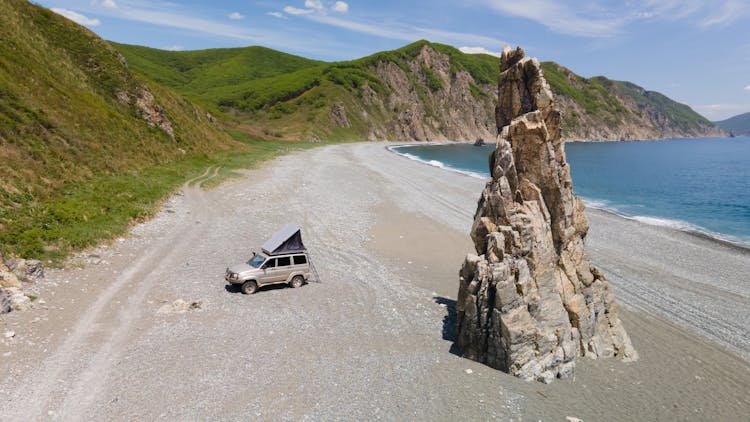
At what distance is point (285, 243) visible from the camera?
76.1 ft

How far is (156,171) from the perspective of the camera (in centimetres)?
4675

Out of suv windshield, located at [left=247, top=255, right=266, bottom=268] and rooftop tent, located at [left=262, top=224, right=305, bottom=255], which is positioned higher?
rooftop tent, located at [left=262, top=224, right=305, bottom=255]

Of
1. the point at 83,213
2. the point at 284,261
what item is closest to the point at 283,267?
the point at 284,261

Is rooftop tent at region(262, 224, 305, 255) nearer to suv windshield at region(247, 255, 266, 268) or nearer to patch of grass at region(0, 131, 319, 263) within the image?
suv windshield at region(247, 255, 266, 268)

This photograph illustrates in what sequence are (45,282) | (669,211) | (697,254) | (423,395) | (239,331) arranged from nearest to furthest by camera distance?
(423,395) < (239,331) < (45,282) < (697,254) < (669,211)

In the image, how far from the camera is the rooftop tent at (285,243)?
22938mm

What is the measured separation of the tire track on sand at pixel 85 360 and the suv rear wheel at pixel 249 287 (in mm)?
4604

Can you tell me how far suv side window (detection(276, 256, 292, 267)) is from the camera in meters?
22.8

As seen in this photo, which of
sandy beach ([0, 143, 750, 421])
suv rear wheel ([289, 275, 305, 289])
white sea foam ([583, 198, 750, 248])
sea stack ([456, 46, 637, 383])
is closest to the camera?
sandy beach ([0, 143, 750, 421])

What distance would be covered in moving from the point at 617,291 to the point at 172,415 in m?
25.2

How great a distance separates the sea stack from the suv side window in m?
9.71

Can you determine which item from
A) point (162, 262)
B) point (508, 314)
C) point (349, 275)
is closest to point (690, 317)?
point (508, 314)

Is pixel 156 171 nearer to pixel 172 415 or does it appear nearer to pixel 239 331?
pixel 239 331

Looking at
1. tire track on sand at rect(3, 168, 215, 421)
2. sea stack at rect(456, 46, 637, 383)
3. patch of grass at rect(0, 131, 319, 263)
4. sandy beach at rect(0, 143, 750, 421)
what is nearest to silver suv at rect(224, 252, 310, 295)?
sandy beach at rect(0, 143, 750, 421)
